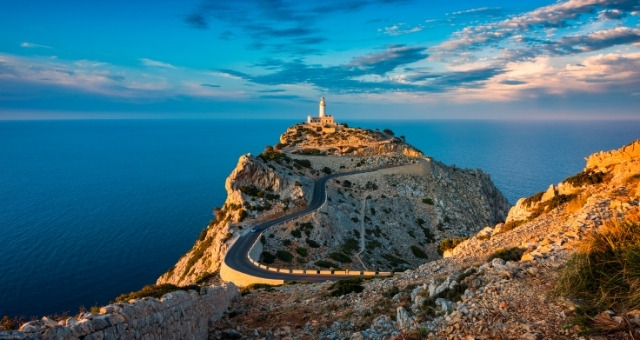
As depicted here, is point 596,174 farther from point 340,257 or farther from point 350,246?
point 350,246

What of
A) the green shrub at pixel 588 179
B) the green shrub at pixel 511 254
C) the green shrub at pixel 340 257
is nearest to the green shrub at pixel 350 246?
the green shrub at pixel 340 257

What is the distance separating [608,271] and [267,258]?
110 feet

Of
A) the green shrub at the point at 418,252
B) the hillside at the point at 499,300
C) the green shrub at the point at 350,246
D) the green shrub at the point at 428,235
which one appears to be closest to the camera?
the hillside at the point at 499,300

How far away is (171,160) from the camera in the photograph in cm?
16650

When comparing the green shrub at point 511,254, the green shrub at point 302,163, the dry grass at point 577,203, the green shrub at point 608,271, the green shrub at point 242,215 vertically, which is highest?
the green shrub at point 608,271

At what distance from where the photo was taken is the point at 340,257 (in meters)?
43.4

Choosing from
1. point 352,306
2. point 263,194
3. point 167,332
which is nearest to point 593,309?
point 352,306

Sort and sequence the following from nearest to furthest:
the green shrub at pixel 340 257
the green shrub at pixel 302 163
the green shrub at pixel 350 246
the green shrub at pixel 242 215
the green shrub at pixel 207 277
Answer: the green shrub at pixel 207 277 → the green shrub at pixel 340 257 → the green shrub at pixel 350 246 → the green shrub at pixel 242 215 → the green shrub at pixel 302 163

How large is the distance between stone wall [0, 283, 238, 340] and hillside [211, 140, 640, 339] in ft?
5.50

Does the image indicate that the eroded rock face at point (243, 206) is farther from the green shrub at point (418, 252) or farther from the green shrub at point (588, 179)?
the green shrub at point (588, 179)

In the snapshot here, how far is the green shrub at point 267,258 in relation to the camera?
3927 cm

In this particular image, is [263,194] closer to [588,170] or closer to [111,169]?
[588,170]

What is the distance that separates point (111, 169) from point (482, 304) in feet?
509

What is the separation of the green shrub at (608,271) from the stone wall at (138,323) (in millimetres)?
9747
